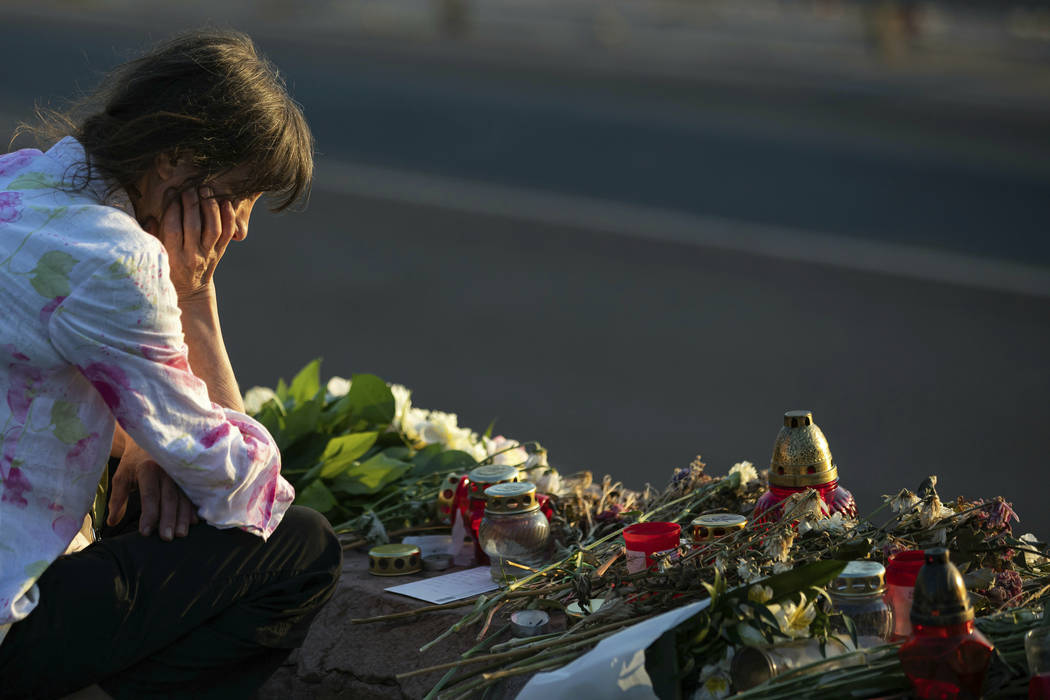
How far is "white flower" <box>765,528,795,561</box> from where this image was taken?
2.17m

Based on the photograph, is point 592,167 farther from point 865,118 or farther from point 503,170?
point 865,118

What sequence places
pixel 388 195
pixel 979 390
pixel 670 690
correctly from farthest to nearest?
pixel 388 195
pixel 979 390
pixel 670 690

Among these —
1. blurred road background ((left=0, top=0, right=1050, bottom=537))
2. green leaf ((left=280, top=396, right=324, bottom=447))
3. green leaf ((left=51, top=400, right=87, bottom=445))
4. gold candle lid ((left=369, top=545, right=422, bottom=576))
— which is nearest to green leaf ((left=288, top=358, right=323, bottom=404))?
green leaf ((left=280, top=396, right=324, bottom=447))

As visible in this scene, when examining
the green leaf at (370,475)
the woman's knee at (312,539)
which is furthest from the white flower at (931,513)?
the green leaf at (370,475)

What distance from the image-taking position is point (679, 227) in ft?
31.0

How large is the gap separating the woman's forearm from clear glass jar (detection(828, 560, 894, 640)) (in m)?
1.35

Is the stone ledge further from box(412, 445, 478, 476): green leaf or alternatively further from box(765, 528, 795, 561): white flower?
box(765, 528, 795, 561): white flower

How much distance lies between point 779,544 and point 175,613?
109 centimetres

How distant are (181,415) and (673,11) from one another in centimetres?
1456

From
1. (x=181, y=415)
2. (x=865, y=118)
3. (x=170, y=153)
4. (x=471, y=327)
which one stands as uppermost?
(x=170, y=153)

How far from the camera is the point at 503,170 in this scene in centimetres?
1108

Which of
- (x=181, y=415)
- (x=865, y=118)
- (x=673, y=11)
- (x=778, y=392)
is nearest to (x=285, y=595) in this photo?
(x=181, y=415)

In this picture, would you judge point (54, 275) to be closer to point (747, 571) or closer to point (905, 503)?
point (747, 571)

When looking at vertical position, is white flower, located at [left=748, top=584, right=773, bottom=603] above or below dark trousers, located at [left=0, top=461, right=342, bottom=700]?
above
